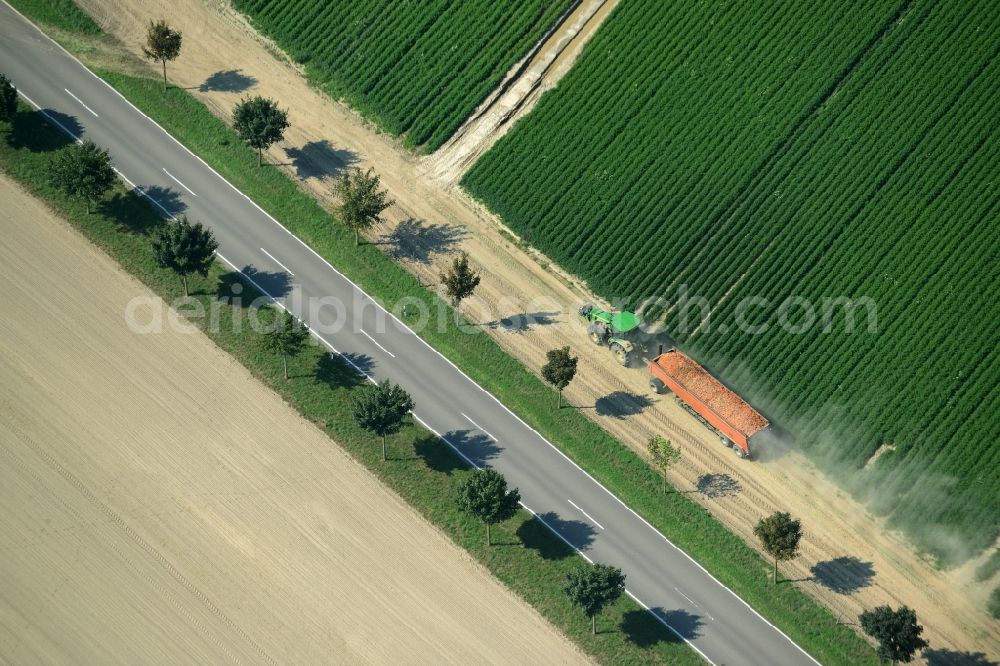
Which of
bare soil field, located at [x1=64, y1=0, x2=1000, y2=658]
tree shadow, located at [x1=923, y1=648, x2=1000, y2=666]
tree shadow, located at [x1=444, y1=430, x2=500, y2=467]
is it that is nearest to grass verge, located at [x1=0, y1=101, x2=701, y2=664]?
tree shadow, located at [x1=444, y1=430, x2=500, y2=467]

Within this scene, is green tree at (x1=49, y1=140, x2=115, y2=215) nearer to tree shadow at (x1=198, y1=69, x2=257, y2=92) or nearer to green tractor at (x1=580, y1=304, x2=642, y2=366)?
tree shadow at (x1=198, y1=69, x2=257, y2=92)

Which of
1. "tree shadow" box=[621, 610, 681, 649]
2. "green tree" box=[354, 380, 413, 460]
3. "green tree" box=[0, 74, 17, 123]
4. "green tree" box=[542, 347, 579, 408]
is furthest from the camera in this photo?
"green tree" box=[0, 74, 17, 123]

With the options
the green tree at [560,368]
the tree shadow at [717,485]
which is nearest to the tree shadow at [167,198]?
the green tree at [560,368]

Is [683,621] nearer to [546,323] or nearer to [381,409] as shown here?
[546,323]

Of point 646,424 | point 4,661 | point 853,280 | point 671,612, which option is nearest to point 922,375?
point 853,280

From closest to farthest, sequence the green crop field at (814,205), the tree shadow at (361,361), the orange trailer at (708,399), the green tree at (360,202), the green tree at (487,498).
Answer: the green tree at (487,498) → the orange trailer at (708,399) → the green crop field at (814,205) → the tree shadow at (361,361) → the green tree at (360,202)

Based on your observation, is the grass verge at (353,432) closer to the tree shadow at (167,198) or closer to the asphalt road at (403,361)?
the tree shadow at (167,198)
